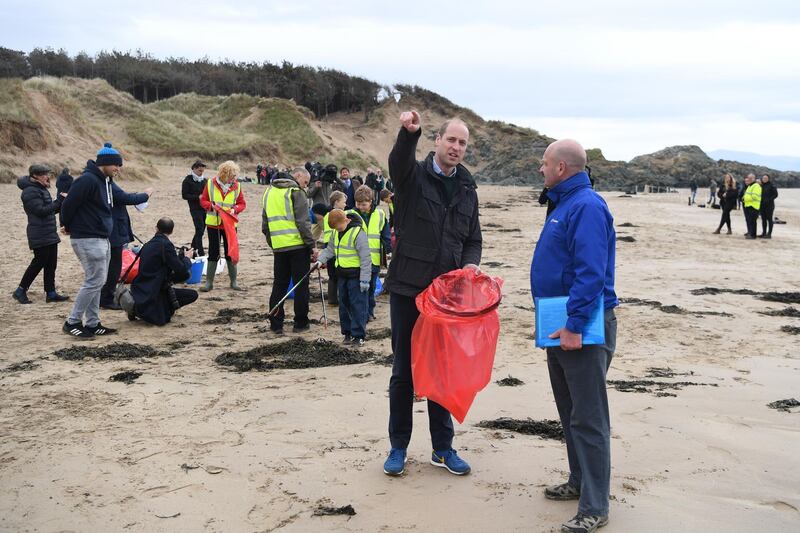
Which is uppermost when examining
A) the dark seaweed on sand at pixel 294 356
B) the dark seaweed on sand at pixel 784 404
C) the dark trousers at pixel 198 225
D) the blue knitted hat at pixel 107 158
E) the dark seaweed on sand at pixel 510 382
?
the blue knitted hat at pixel 107 158

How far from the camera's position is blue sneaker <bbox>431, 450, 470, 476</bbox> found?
414 cm

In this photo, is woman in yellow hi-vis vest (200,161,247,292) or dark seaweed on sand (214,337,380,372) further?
woman in yellow hi-vis vest (200,161,247,292)

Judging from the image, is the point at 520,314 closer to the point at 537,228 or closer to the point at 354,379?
the point at 354,379

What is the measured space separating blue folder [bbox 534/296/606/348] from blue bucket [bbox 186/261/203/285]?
802 centimetres

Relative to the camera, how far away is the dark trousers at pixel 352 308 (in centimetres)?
750

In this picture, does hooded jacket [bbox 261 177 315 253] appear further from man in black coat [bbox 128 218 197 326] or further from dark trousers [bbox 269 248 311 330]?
man in black coat [bbox 128 218 197 326]

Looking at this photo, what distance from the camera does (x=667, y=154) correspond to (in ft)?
246

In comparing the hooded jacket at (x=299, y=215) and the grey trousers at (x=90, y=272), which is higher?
the hooded jacket at (x=299, y=215)

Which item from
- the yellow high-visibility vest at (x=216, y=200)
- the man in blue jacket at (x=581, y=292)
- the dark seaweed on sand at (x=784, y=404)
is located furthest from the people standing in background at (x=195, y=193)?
the man in blue jacket at (x=581, y=292)

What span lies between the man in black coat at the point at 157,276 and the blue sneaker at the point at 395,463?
487cm

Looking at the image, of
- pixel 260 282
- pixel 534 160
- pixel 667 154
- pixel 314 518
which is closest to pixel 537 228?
pixel 260 282

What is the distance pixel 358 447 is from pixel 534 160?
58.6 m

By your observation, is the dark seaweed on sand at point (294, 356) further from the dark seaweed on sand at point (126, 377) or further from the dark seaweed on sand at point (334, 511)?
the dark seaweed on sand at point (334, 511)

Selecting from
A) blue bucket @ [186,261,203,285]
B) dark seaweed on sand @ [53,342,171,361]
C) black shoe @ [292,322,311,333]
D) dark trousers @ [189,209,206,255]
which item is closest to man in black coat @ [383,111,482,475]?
dark seaweed on sand @ [53,342,171,361]
